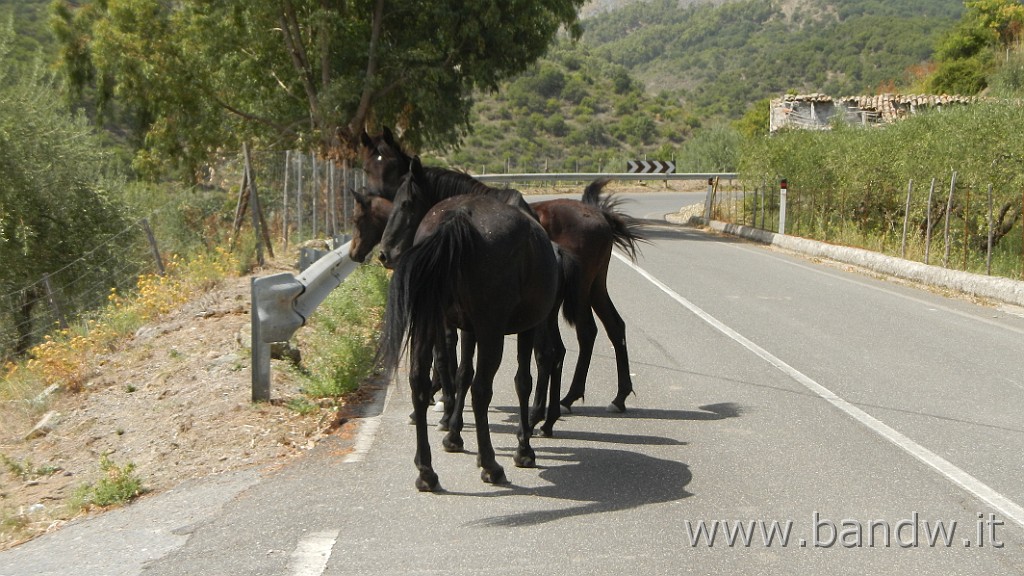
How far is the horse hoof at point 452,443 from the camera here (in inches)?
265

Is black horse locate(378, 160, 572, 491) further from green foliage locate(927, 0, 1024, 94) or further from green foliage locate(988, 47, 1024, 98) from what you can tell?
green foliage locate(927, 0, 1024, 94)

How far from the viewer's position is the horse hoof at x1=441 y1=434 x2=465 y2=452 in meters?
6.74

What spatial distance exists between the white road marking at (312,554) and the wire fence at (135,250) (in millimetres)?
11734

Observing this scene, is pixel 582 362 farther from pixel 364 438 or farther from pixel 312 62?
pixel 312 62

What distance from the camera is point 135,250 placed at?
2125 centimetres

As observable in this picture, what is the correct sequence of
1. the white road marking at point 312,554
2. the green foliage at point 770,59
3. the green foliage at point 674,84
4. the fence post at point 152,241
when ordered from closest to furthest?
the white road marking at point 312,554, the fence post at point 152,241, the green foliage at point 674,84, the green foliage at point 770,59

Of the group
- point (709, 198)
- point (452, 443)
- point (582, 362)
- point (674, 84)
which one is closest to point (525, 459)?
point (452, 443)

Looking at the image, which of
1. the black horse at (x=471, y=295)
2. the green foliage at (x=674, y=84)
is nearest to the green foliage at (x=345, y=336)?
the black horse at (x=471, y=295)

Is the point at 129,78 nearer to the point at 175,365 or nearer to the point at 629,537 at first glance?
the point at 175,365

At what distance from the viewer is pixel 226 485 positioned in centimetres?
613

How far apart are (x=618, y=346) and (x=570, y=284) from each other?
0.98 m

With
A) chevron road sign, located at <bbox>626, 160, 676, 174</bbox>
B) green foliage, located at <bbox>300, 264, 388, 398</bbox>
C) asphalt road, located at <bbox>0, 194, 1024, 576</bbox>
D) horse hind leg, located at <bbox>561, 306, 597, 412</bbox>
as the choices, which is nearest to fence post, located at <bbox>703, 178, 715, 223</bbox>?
chevron road sign, located at <bbox>626, 160, 676, 174</bbox>

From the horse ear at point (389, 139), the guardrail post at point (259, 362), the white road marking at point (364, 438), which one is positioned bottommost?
the white road marking at point (364, 438)

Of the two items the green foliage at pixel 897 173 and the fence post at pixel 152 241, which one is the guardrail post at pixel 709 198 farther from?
the fence post at pixel 152 241
